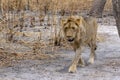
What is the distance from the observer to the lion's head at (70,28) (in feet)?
24.8

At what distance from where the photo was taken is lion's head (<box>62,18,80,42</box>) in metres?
7.57

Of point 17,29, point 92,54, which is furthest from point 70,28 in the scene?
point 17,29

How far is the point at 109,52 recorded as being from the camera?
9750mm

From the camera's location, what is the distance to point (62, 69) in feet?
25.9

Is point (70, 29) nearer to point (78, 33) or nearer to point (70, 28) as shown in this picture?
point (70, 28)

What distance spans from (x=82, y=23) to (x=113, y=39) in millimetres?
3974

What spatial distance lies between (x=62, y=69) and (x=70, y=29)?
821 mm

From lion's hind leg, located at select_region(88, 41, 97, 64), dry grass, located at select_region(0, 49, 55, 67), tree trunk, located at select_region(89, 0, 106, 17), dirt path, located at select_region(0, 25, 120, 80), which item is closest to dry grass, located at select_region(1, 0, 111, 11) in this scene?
tree trunk, located at select_region(89, 0, 106, 17)

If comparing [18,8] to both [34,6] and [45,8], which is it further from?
[34,6]

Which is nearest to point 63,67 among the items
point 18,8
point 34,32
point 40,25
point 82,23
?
point 82,23

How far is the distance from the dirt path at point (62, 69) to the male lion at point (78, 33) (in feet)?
0.62

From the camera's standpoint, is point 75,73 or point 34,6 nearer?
point 75,73

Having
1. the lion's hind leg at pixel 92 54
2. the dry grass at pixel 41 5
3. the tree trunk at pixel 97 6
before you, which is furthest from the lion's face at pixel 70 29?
the tree trunk at pixel 97 6

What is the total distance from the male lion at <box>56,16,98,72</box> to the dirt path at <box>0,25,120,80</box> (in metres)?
0.19
